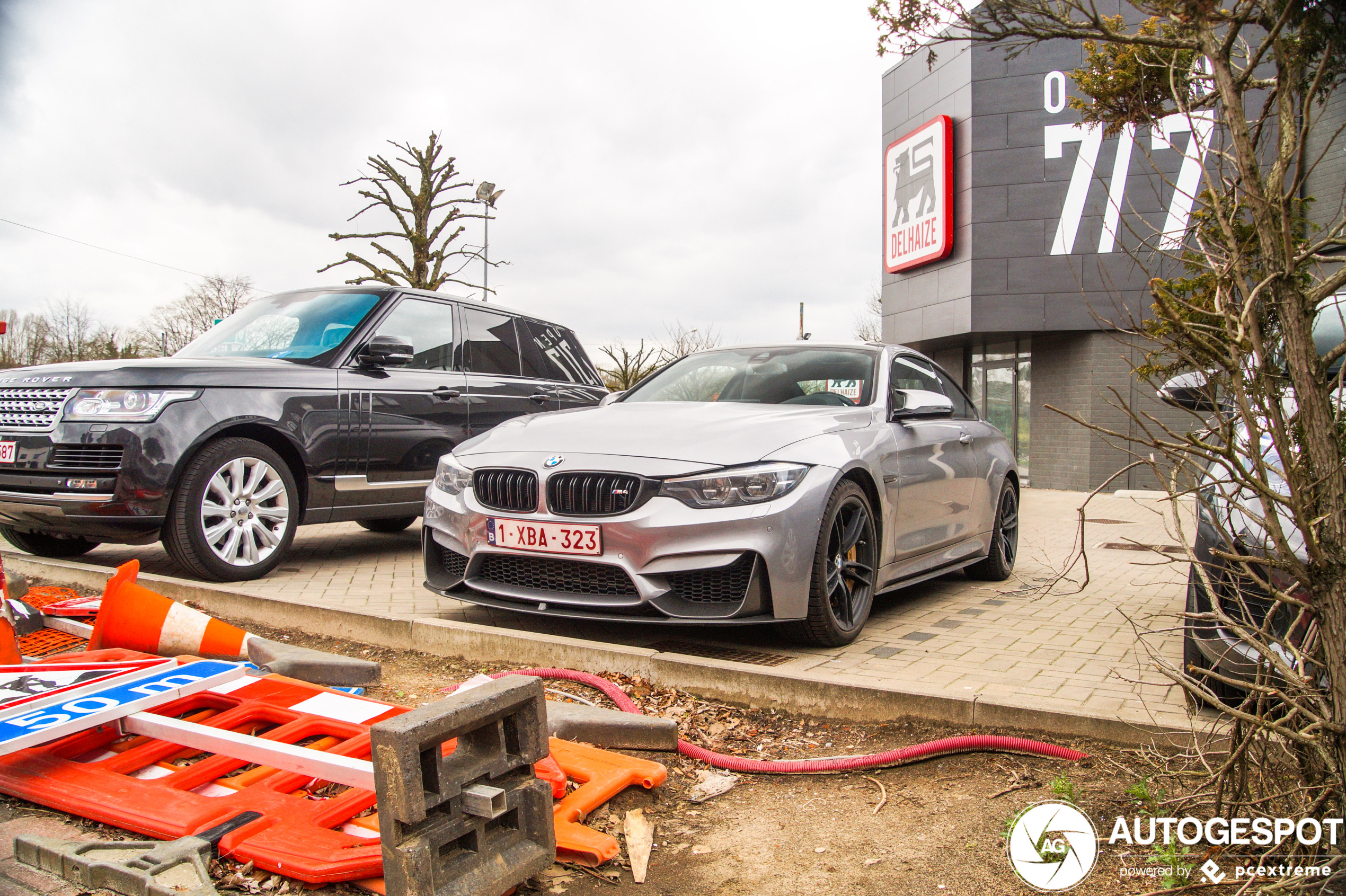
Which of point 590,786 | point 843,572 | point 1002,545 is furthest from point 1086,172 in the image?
point 590,786

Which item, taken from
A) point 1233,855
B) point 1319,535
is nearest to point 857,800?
point 1233,855

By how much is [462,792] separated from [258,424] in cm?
446

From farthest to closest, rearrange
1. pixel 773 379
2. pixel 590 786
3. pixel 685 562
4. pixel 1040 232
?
pixel 1040 232 < pixel 773 379 < pixel 685 562 < pixel 590 786

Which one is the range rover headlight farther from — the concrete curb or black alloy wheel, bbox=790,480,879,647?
black alloy wheel, bbox=790,480,879,647

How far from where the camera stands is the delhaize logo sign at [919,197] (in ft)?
62.9

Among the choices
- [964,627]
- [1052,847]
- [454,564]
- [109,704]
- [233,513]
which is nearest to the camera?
[1052,847]

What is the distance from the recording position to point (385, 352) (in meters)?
6.56

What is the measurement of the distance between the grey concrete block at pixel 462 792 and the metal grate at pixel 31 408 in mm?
4526

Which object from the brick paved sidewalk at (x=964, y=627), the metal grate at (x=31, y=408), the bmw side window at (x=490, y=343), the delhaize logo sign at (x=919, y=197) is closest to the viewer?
the brick paved sidewalk at (x=964, y=627)

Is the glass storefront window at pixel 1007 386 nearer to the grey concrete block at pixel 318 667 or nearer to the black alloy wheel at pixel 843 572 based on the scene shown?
the black alloy wheel at pixel 843 572

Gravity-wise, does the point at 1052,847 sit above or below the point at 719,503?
below

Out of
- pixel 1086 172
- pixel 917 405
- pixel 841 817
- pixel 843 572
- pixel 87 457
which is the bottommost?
pixel 841 817

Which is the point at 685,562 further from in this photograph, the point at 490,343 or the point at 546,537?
the point at 490,343

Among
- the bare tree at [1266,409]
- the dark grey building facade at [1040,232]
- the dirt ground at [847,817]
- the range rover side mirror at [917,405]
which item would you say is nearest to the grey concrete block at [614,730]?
the dirt ground at [847,817]
